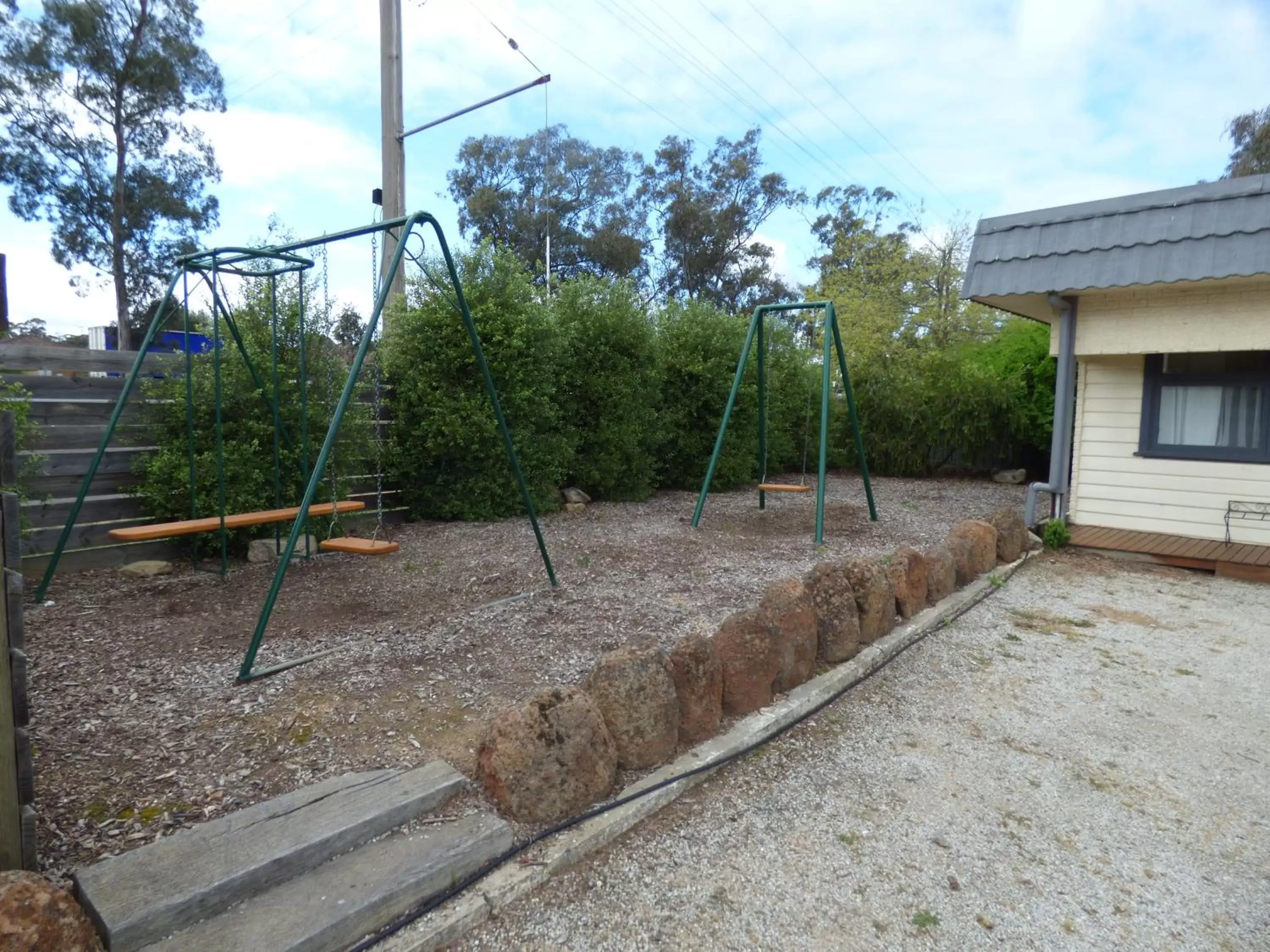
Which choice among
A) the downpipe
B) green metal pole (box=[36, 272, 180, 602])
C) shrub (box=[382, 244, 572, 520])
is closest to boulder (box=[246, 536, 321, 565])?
green metal pole (box=[36, 272, 180, 602])

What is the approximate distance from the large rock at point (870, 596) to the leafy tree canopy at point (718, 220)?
29.5 metres

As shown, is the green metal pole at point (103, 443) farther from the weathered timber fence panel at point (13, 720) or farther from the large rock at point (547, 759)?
the large rock at point (547, 759)

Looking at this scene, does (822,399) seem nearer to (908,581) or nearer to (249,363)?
(908,581)

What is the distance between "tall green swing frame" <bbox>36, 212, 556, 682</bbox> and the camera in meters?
3.35

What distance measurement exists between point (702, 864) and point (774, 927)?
11.7 inches

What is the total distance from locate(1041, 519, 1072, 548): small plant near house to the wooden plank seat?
573cm

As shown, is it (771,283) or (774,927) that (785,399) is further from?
(771,283)

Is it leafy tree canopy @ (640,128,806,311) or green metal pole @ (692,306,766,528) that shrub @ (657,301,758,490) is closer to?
green metal pole @ (692,306,766,528)

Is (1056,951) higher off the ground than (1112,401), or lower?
lower

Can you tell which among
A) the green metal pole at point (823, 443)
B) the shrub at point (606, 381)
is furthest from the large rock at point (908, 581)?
the shrub at point (606, 381)

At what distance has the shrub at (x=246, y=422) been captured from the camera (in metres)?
5.29

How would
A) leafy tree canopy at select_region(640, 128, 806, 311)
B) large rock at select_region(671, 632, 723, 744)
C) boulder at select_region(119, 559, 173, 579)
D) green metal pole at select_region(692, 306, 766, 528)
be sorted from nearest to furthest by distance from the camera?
large rock at select_region(671, 632, 723, 744)
boulder at select_region(119, 559, 173, 579)
green metal pole at select_region(692, 306, 766, 528)
leafy tree canopy at select_region(640, 128, 806, 311)

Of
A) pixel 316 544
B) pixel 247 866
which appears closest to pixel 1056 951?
pixel 247 866

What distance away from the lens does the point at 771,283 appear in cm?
3344
